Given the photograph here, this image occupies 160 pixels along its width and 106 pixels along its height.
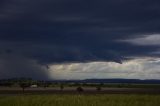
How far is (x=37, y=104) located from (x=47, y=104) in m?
1.18

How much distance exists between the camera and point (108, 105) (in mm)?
40406

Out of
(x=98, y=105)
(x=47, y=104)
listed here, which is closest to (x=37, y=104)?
(x=47, y=104)

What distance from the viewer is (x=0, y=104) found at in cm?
4116

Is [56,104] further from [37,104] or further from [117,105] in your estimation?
[117,105]

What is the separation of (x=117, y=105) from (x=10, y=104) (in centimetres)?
1253

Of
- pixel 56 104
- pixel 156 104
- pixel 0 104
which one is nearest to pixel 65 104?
pixel 56 104

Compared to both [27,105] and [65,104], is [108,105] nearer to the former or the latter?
[65,104]

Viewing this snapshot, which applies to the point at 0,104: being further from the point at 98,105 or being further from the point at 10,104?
the point at 98,105

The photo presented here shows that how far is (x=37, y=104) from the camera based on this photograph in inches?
1630

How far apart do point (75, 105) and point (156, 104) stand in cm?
998

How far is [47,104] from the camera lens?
136ft

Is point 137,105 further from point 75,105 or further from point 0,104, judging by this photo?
point 0,104

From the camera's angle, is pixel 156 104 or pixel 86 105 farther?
pixel 156 104

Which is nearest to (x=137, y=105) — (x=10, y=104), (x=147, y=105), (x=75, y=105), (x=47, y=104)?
Answer: (x=147, y=105)
